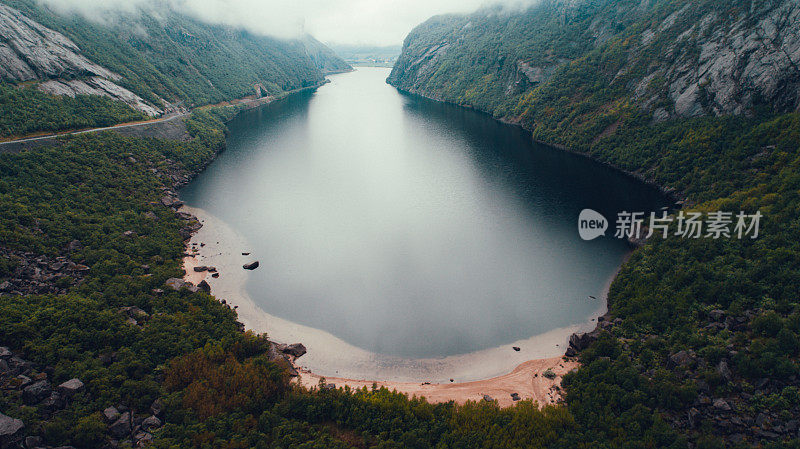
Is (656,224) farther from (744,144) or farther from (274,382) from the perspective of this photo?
(274,382)

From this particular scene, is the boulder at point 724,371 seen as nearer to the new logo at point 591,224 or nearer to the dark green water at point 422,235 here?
the dark green water at point 422,235

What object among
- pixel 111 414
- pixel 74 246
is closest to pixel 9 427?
pixel 111 414

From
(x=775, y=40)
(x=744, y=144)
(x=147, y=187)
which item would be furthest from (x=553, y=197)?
(x=147, y=187)

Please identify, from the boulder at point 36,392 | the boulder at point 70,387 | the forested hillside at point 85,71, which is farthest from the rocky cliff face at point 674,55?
the forested hillside at point 85,71

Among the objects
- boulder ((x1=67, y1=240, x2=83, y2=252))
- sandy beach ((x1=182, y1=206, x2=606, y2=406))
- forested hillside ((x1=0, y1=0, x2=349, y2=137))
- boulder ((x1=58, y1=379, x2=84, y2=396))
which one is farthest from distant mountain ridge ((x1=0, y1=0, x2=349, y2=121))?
sandy beach ((x1=182, y1=206, x2=606, y2=406))

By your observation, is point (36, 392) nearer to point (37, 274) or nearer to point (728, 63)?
point (37, 274)

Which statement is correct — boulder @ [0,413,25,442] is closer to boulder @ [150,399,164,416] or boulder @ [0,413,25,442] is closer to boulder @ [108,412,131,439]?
boulder @ [108,412,131,439]
